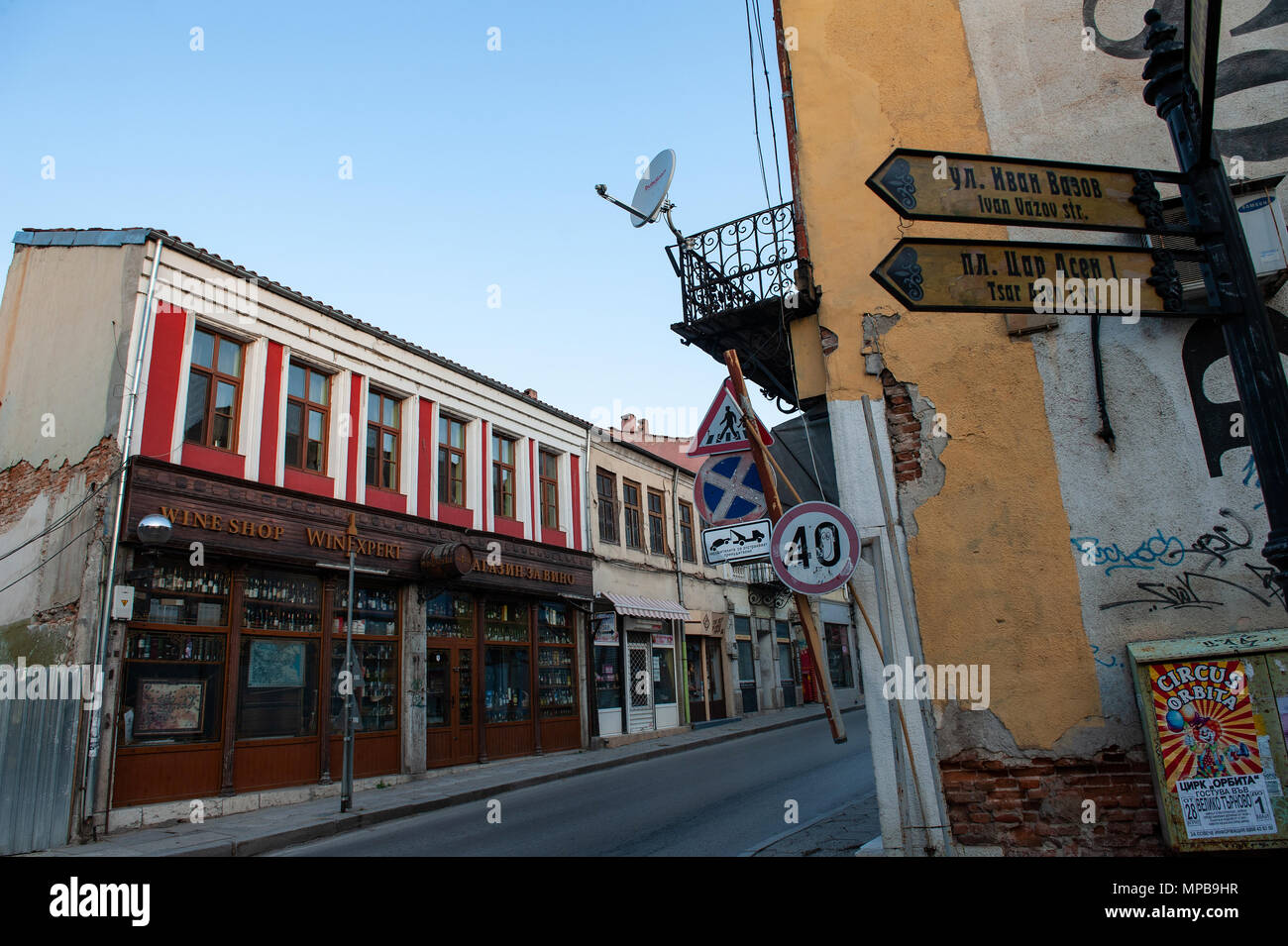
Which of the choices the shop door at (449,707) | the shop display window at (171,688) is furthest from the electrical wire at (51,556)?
the shop door at (449,707)

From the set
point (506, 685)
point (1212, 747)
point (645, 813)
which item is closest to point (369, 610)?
point (506, 685)

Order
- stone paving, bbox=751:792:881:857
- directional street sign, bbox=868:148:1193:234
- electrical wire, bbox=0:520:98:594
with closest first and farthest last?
directional street sign, bbox=868:148:1193:234 < stone paving, bbox=751:792:881:857 < electrical wire, bbox=0:520:98:594

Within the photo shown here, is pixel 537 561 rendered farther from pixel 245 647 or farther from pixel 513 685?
pixel 245 647

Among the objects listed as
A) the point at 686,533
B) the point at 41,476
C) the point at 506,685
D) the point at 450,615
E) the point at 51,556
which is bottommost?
the point at 506,685

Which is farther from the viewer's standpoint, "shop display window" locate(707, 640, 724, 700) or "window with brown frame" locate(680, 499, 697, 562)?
"window with brown frame" locate(680, 499, 697, 562)

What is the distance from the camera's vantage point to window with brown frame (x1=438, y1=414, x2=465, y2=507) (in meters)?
16.6

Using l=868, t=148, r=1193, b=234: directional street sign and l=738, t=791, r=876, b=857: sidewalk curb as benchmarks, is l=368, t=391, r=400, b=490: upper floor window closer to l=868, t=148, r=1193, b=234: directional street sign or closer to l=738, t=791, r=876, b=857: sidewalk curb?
l=738, t=791, r=876, b=857: sidewalk curb

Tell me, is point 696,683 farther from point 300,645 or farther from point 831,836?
point 831,836

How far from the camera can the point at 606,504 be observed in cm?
2186

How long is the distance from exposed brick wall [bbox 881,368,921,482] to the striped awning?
585 inches

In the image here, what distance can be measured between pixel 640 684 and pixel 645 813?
11.9 m

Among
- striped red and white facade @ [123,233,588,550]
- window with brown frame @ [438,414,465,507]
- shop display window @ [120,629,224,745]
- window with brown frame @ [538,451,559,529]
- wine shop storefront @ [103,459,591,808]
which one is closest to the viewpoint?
shop display window @ [120,629,224,745]

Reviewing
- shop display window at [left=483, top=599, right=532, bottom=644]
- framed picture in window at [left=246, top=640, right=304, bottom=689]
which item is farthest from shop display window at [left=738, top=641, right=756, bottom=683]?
framed picture in window at [left=246, top=640, right=304, bottom=689]

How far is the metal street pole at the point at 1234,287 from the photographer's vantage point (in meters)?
2.79
